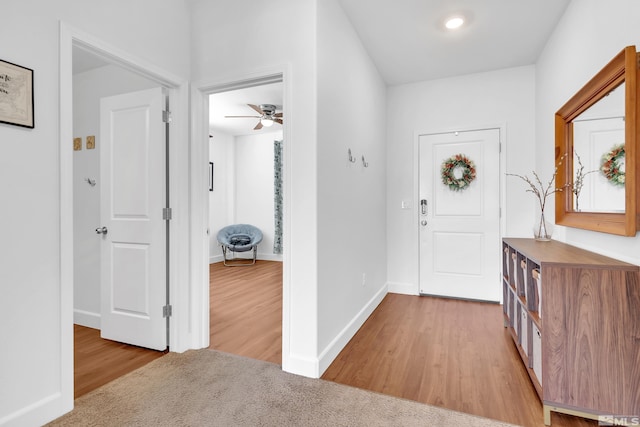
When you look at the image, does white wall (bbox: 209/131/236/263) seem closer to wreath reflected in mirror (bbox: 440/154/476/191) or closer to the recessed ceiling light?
wreath reflected in mirror (bbox: 440/154/476/191)

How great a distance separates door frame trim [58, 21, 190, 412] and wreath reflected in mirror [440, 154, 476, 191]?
2943 mm

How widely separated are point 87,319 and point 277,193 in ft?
13.1

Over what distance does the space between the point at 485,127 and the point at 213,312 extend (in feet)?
12.1

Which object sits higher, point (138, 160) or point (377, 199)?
point (138, 160)

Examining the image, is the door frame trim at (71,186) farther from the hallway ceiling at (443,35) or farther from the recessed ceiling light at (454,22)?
the recessed ceiling light at (454,22)

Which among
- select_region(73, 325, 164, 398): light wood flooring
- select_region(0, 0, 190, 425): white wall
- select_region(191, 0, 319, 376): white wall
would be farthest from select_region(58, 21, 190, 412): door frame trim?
select_region(191, 0, 319, 376): white wall

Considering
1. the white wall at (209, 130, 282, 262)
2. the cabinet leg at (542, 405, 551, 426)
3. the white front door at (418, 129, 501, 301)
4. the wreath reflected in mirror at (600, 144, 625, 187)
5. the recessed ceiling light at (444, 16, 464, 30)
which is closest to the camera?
the cabinet leg at (542, 405, 551, 426)

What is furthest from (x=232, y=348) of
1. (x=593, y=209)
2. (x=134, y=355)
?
(x=593, y=209)

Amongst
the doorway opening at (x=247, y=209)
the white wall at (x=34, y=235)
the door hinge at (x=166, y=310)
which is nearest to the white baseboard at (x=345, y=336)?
the doorway opening at (x=247, y=209)

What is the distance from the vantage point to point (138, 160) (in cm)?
259

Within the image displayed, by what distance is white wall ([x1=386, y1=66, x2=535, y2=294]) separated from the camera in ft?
12.0

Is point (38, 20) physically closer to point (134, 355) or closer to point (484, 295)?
point (134, 355)

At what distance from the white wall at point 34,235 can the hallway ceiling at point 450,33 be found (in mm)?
1996

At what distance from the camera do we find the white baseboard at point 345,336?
224cm
